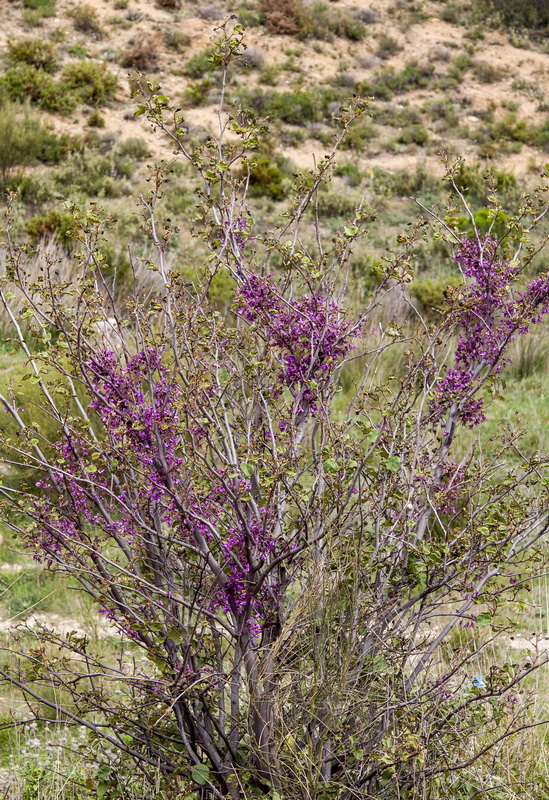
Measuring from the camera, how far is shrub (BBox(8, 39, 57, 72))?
21125mm

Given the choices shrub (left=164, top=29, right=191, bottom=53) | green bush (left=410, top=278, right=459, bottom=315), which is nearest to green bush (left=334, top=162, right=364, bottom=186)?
shrub (left=164, top=29, right=191, bottom=53)

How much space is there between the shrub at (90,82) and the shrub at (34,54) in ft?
1.46

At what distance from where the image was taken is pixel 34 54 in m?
21.3

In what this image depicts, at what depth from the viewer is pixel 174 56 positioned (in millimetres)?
23781

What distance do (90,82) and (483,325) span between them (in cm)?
2100

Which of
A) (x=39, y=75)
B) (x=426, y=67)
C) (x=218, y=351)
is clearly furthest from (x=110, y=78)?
(x=218, y=351)

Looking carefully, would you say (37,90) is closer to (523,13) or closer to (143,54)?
(143,54)

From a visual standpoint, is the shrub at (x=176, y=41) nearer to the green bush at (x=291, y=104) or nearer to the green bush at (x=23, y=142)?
the green bush at (x=291, y=104)

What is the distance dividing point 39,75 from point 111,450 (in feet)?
67.4

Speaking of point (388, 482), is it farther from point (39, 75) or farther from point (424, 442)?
point (39, 75)

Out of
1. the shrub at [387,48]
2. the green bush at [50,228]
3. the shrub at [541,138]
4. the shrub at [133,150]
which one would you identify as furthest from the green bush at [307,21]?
the green bush at [50,228]

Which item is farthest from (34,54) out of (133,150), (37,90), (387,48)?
(387,48)

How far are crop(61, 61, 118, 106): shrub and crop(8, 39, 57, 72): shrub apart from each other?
45 centimetres

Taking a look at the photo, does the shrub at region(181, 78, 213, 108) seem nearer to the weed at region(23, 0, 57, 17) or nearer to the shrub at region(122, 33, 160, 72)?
the shrub at region(122, 33, 160, 72)
